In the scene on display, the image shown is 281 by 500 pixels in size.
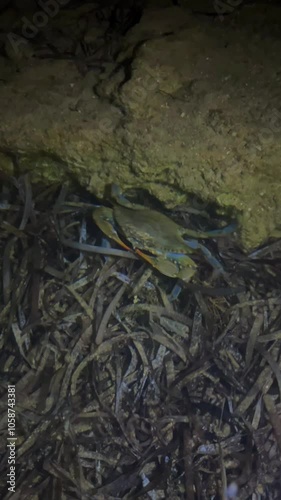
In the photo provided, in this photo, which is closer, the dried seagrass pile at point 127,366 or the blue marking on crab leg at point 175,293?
the dried seagrass pile at point 127,366

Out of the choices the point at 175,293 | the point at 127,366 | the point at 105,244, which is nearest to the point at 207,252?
the point at 175,293

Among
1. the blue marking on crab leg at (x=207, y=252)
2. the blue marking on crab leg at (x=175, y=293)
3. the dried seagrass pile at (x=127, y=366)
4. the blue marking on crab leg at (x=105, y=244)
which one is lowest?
the dried seagrass pile at (x=127, y=366)

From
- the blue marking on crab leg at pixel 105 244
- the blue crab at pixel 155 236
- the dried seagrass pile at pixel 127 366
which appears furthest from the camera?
the blue marking on crab leg at pixel 105 244

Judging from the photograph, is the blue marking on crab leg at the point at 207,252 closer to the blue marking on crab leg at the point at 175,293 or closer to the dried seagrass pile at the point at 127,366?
the dried seagrass pile at the point at 127,366

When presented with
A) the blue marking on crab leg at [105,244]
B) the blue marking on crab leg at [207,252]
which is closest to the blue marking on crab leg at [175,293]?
the blue marking on crab leg at [207,252]

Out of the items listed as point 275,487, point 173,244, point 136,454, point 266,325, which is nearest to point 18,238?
point 173,244

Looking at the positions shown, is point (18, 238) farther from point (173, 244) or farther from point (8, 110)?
point (173, 244)

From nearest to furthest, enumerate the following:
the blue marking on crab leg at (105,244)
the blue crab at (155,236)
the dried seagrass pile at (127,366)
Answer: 1. the dried seagrass pile at (127,366)
2. the blue crab at (155,236)
3. the blue marking on crab leg at (105,244)
